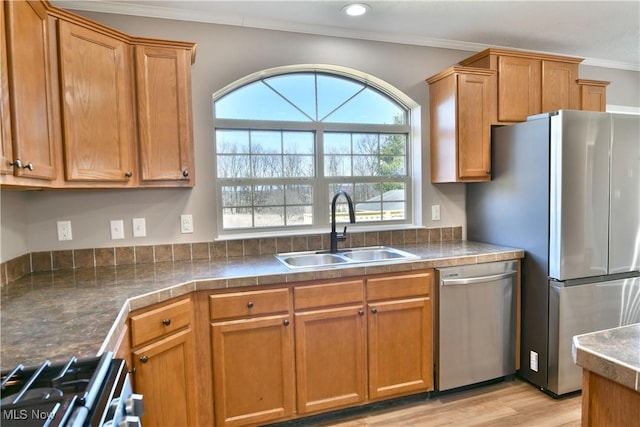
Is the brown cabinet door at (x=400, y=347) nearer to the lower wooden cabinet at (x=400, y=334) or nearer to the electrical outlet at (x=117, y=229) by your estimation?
the lower wooden cabinet at (x=400, y=334)

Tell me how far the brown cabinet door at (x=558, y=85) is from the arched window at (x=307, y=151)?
1037 millimetres

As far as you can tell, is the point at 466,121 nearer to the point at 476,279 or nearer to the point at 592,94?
the point at 476,279

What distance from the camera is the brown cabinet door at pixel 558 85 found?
2.88m

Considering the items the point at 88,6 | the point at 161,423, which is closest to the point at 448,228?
the point at 161,423

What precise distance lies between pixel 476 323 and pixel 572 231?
2.70ft

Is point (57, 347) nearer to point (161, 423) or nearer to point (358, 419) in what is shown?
point (161, 423)

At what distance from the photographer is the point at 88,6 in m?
2.22

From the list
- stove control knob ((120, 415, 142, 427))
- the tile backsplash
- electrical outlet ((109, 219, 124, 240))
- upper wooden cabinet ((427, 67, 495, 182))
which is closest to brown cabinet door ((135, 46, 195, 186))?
electrical outlet ((109, 219, 124, 240))

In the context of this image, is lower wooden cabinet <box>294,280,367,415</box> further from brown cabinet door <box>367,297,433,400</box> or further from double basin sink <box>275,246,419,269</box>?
double basin sink <box>275,246,419,269</box>

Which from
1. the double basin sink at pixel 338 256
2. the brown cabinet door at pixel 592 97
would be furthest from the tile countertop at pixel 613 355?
the brown cabinet door at pixel 592 97

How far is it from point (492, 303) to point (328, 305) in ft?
3.79

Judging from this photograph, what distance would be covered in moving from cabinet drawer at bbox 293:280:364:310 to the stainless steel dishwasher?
1.85ft

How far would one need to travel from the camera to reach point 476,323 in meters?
A: 2.46

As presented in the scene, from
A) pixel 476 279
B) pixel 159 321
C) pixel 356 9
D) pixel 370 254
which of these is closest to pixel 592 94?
pixel 476 279
